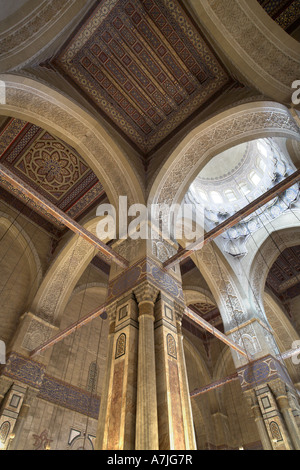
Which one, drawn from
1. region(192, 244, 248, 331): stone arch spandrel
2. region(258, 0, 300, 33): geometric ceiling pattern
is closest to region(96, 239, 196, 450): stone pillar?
region(192, 244, 248, 331): stone arch spandrel

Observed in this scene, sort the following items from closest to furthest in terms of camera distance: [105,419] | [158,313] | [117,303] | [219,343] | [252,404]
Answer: [105,419], [158,313], [117,303], [252,404], [219,343]

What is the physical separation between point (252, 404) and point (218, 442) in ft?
18.5

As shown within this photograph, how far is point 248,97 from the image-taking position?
575 cm

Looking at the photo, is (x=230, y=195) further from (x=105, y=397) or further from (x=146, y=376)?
(x=105, y=397)

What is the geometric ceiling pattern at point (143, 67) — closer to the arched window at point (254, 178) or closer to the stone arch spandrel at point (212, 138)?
the stone arch spandrel at point (212, 138)

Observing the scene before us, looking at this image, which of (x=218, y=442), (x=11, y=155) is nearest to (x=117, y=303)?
(x=11, y=155)

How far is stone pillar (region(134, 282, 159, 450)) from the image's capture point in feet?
10.2

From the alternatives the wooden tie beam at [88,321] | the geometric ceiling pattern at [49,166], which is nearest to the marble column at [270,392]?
the wooden tie beam at [88,321]

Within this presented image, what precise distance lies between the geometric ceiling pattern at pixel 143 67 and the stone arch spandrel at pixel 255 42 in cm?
66

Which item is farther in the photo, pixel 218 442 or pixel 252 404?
pixel 218 442

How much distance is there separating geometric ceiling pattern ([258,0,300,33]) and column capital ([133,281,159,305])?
18.2ft

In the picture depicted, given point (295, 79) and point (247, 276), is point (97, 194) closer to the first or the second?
point (247, 276)

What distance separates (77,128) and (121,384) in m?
4.76

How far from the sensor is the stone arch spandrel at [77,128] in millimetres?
5281
